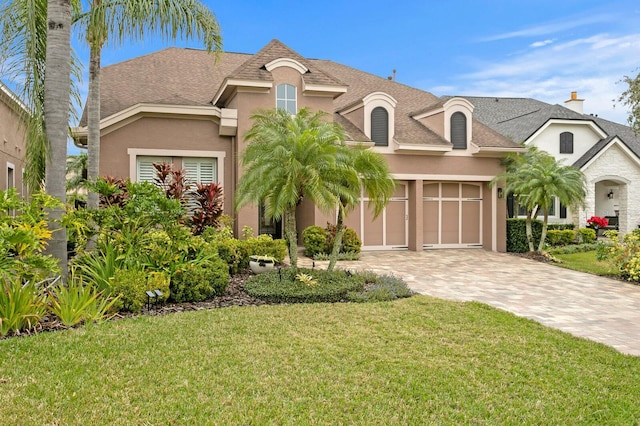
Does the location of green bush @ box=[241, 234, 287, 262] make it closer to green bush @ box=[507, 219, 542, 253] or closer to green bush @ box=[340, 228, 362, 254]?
green bush @ box=[340, 228, 362, 254]

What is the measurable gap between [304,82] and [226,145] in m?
3.28

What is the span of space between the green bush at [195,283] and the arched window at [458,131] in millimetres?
12396

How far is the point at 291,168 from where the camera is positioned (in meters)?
8.80

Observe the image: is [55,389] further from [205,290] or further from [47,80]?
[47,80]

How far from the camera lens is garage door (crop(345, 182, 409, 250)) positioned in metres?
17.7

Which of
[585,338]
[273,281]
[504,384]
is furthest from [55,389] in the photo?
[585,338]

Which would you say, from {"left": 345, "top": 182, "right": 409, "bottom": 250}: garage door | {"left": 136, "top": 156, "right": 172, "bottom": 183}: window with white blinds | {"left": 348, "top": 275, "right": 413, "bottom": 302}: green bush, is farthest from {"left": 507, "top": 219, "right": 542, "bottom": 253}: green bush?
{"left": 136, "top": 156, "right": 172, "bottom": 183}: window with white blinds

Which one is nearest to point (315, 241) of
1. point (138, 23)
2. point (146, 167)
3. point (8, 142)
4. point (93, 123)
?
point (146, 167)

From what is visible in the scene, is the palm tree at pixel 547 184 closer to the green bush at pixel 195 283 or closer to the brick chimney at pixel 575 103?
the green bush at pixel 195 283

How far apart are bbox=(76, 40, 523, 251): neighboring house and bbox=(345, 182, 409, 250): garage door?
39 millimetres

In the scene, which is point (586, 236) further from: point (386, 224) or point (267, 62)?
point (267, 62)

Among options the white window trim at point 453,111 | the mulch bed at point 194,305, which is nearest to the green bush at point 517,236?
the white window trim at point 453,111

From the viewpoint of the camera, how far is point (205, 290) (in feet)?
27.7

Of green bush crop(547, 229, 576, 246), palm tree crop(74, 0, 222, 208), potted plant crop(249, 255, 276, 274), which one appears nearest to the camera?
palm tree crop(74, 0, 222, 208)
